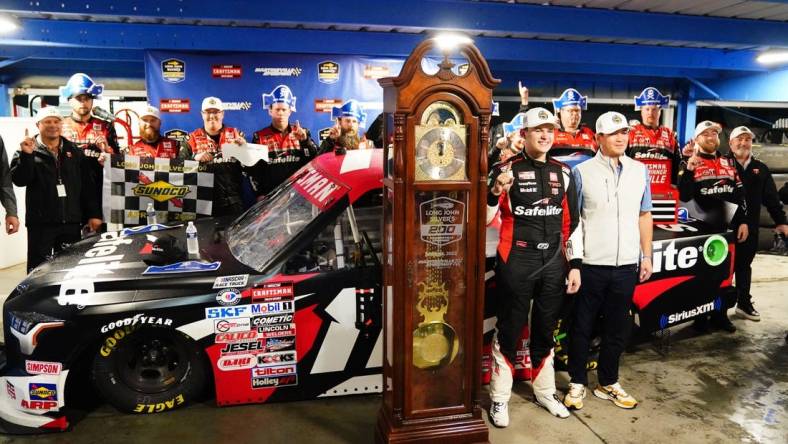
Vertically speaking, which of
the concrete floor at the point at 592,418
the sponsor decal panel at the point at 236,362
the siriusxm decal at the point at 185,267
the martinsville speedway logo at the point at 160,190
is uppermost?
the martinsville speedway logo at the point at 160,190

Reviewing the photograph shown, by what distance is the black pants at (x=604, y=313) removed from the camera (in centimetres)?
340

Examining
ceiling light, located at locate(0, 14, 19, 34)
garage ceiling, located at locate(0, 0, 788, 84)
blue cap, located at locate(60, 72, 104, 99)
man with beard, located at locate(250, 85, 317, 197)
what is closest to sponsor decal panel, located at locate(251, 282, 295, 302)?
man with beard, located at locate(250, 85, 317, 197)

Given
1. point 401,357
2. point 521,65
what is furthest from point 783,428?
point 521,65

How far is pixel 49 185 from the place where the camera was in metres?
4.45

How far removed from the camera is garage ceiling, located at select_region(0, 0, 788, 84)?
5918 mm

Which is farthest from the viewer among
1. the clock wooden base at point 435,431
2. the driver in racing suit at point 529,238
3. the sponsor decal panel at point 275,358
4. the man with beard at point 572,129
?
the man with beard at point 572,129

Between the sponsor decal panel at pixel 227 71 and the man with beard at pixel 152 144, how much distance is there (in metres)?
2.31

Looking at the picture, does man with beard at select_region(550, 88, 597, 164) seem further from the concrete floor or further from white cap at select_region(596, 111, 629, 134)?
the concrete floor

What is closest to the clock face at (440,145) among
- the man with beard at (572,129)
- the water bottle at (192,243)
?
the water bottle at (192,243)

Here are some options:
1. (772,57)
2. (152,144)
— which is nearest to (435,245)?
(152,144)

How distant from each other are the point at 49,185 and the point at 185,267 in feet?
6.23

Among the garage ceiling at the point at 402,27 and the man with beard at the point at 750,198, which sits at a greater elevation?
the garage ceiling at the point at 402,27

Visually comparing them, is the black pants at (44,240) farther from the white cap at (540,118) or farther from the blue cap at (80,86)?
the white cap at (540,118)

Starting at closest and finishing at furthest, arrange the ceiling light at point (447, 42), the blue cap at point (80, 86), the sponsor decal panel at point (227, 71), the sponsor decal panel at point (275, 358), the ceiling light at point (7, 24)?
the ceiling light at point (447, 42), the sponsor decal panel at point (275, 358), the blue cap at point (80, 86), the ceiling light at point (7, 24), the sponsor decal panel at point (227, 71)
